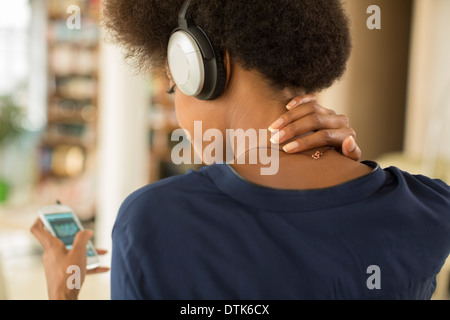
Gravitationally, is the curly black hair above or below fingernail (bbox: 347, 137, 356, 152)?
above

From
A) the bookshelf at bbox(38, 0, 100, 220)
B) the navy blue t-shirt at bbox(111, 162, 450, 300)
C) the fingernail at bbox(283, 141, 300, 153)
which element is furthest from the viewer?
the bookshelf at bbox(38, 0, 100, 220)

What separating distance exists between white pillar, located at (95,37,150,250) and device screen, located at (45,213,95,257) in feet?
5.49

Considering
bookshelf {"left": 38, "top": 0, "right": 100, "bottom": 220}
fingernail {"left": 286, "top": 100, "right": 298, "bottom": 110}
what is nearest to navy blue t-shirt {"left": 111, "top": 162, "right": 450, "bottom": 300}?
fingernail {"left": 286, "top": 100, "right": 298, "bottom": 110}

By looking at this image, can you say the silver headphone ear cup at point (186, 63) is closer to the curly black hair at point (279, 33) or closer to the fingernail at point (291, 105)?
the curly black hair at point (279, 33)

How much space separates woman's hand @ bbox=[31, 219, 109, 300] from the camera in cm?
79

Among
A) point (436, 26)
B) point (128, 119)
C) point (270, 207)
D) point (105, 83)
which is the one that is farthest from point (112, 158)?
point (436, 26)

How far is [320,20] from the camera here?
72 cm

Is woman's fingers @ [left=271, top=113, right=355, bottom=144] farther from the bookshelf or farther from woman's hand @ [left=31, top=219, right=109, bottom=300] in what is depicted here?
Answer: the bookshelf

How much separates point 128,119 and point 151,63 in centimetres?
174

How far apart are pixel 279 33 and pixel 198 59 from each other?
0.43ft

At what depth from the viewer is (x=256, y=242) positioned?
1.87ft

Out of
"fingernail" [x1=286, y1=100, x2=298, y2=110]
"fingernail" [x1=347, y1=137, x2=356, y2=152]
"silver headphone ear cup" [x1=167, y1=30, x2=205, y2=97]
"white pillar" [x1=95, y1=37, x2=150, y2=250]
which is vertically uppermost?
"silver headphone ear cup" [x1=167, y1=30, x2=205, y2=97]

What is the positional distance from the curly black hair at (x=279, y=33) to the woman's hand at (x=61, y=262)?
0.40 metres

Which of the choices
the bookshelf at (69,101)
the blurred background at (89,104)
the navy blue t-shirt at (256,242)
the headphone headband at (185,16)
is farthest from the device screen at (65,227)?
the bookshelf at (69,101)
